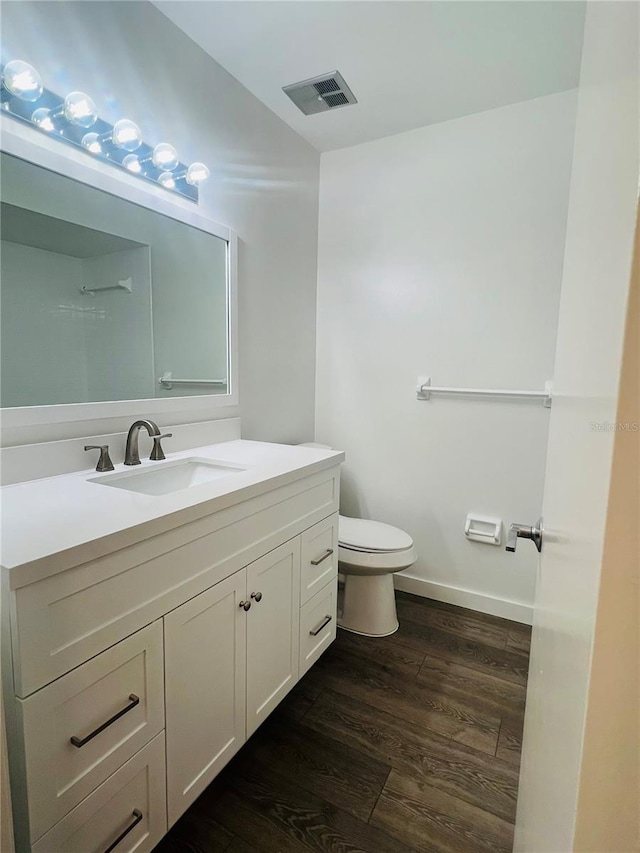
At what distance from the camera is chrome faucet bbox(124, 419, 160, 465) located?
136 cm

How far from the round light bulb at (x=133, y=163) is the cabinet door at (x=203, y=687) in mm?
1324

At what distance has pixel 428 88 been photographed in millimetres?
1848

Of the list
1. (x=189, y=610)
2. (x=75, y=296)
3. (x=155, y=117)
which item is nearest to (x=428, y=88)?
(x=155, y=117)

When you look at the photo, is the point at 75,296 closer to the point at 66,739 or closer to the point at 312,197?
the point at 66,739

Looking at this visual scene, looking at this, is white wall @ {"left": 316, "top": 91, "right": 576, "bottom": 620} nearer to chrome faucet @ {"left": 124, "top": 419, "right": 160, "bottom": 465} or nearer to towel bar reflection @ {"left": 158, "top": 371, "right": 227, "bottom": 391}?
towel bar reflection @ {"left": 158, "top": 371, "right": 227, "bottom": 391}

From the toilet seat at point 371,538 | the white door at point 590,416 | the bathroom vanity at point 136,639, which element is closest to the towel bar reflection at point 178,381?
the bathroom vanity at point 136,639

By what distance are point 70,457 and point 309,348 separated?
1.51 metres

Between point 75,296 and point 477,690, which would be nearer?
point 75,296

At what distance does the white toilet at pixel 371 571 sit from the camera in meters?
1.89

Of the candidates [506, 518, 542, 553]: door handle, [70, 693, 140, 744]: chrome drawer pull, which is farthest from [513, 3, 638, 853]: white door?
[70, 693, 140, 744]: chrome drawer pull

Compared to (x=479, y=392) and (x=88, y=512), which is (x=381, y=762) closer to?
(x=88, y=512)

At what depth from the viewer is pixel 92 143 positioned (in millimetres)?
1261

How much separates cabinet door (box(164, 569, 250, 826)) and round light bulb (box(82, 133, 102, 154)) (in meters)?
1.31

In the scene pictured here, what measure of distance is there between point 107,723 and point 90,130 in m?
1.52
